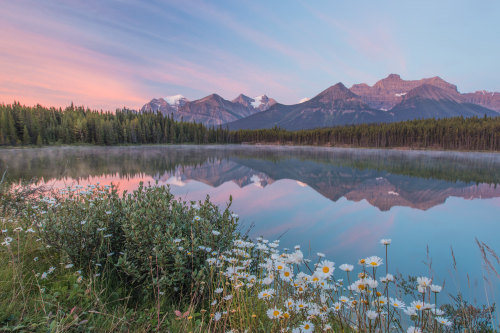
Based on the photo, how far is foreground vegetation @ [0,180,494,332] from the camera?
127 inches

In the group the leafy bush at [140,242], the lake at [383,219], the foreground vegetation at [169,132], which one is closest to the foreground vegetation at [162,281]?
the leafy bush at [140,242]

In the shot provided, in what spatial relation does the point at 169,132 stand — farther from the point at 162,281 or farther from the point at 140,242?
the point at 162,281

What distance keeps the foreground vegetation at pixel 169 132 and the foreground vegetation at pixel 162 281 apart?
10881 centimetres

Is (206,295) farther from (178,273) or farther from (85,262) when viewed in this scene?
(85,262)

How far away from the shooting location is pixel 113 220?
567cm

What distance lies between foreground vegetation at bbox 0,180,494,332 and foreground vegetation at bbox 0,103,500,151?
109 metres

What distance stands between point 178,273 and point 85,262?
7.22 ft

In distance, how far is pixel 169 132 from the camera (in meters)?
142

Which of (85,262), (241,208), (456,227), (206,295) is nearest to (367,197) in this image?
(456,227)

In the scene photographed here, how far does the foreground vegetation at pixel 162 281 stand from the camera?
3.22m

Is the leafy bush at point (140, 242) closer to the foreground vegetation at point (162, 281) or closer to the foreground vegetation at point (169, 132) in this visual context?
the foreground vegetation at point (162, 281)

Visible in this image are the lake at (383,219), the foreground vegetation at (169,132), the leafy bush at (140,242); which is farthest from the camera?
the foreground vegetation at (169,132)

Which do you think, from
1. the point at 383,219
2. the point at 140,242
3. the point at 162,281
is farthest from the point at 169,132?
the point at 162,281

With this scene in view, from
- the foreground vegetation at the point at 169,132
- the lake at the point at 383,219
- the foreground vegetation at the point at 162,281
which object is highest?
the foreground vegetation at the point at 169,132
